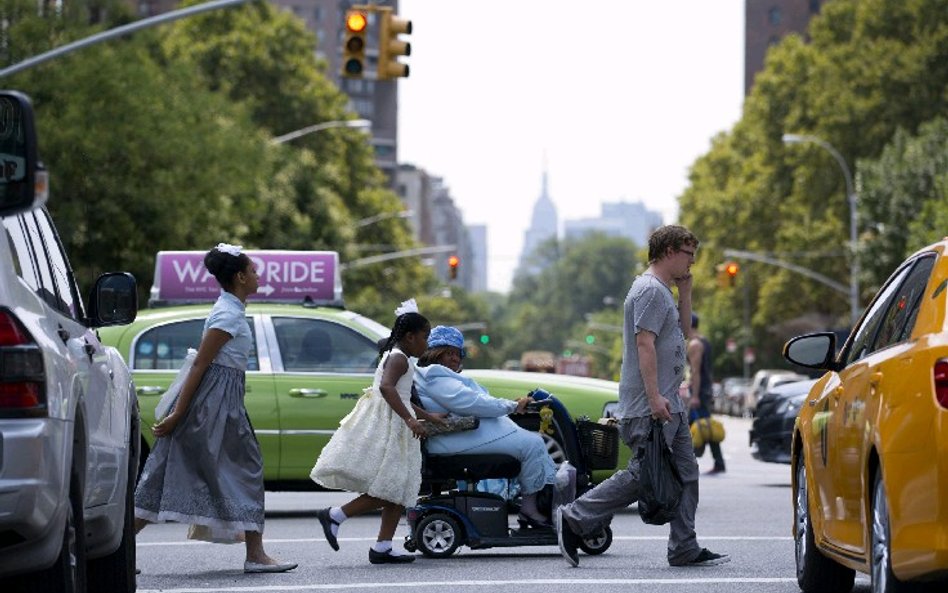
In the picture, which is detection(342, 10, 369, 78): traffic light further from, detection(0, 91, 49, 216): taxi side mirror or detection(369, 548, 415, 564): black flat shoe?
detection(0, 91, 49, 216): taxi side mirror

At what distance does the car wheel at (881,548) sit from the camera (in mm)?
7648

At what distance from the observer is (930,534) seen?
7172mm

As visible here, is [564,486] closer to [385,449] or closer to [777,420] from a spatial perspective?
[385,449]

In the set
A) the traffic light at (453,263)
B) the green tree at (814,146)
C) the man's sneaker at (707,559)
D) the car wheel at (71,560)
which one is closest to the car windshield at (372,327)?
the man's sneaker at (707,559)

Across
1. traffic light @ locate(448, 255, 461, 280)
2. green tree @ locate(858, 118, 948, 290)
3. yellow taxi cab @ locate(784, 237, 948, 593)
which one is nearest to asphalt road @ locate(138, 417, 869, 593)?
yellow taxi cab @ locate(784, 237, 948, 593)

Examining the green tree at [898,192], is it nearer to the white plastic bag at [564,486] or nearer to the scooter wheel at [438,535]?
the white plastic bag at [564,486]

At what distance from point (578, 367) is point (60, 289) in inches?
4614

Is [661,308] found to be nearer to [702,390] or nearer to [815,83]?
[702,390]

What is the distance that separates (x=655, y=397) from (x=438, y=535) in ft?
6.44

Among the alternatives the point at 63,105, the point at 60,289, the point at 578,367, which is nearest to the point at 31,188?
the point at 60,289

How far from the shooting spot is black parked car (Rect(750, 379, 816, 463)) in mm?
21750

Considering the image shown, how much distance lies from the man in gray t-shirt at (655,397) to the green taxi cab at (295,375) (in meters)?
4.50

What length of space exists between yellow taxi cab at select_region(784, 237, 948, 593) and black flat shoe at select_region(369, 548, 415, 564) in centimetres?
291

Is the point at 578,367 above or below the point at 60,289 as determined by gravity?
below
